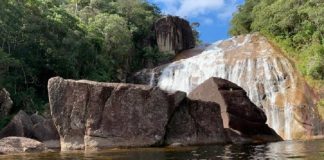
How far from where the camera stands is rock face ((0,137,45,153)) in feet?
75.3

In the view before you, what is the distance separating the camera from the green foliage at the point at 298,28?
4225 centimetres

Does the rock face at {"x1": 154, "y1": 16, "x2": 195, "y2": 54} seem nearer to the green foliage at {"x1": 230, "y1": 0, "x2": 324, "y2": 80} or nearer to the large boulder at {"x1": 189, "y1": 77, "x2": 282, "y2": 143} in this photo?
the green foliage at {"x1": 230, "y1": 0, "x2": 324, "y2": 80}

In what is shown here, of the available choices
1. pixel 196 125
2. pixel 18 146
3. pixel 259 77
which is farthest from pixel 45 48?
pixel 196 125

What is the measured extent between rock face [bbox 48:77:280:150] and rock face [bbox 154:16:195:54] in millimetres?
32856

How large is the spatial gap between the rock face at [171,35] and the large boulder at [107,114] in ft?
108

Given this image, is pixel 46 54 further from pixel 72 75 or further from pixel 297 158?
pixel 297 158

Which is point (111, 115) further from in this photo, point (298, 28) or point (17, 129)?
point (298, 28)

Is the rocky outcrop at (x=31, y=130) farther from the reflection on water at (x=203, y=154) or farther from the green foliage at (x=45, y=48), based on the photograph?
the reflection on water at (x=203, y=154)

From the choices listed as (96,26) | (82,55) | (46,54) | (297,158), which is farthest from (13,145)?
(96,26)

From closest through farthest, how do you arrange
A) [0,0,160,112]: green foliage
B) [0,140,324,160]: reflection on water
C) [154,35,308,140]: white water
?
[0,140,324,160]: reflection on water < [0,0,160,112]: green foliage < [154,35,308,140]: white water

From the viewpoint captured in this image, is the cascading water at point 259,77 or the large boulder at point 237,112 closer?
the large boulder at point 237,112

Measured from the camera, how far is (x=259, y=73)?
41625 mm

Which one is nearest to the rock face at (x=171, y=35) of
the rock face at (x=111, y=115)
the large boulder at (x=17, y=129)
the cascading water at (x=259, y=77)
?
the cascading water at (x=259, y=77)

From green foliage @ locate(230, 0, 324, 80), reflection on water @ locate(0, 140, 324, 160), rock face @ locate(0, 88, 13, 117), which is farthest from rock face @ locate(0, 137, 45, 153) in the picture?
green foliage @ locate(230, 0, 324, 80)
